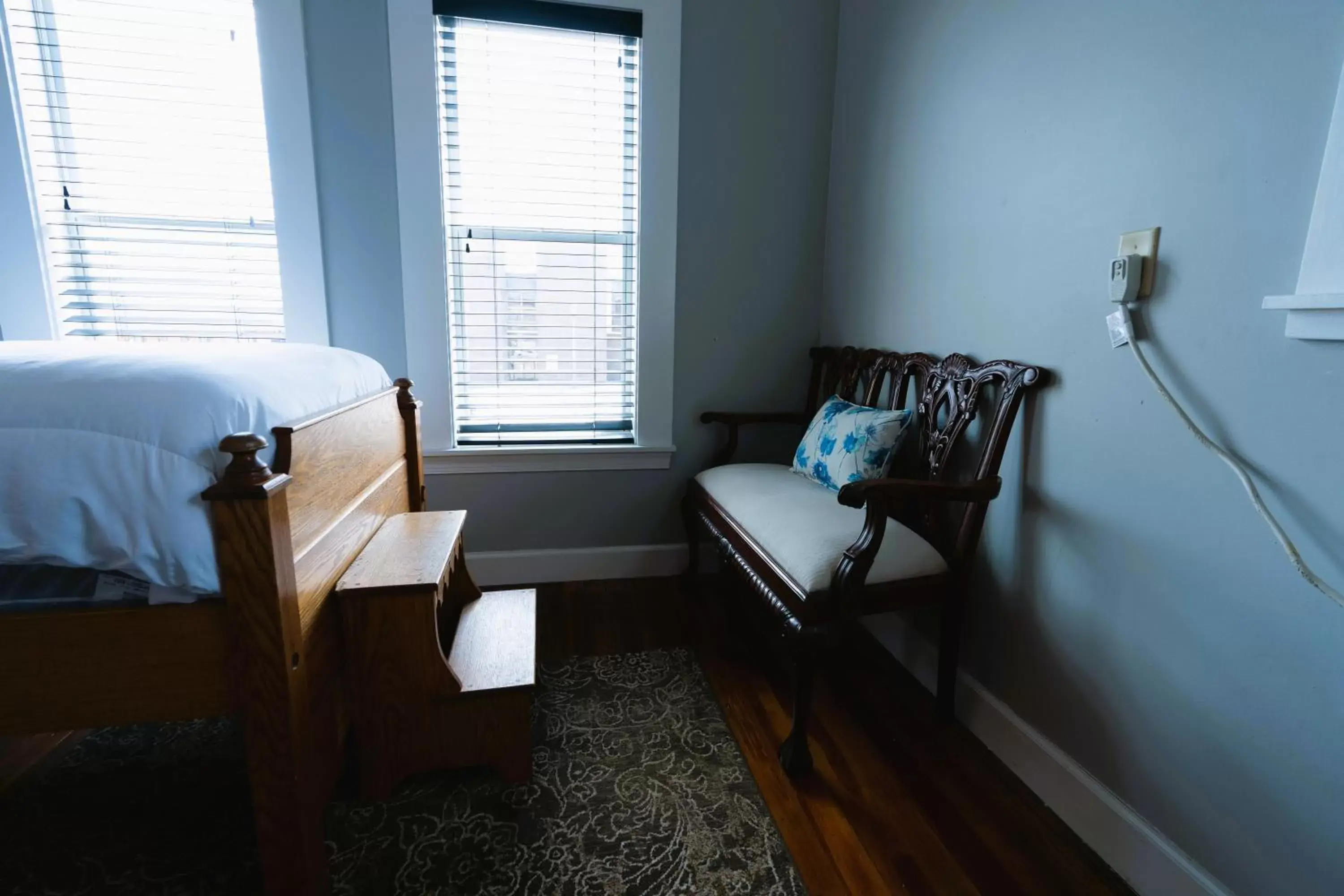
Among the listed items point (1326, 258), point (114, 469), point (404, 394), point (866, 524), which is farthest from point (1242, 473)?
point (404, 394)

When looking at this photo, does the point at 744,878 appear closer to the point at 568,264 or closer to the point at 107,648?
the point at 107,648

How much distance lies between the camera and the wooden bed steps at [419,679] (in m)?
1.18

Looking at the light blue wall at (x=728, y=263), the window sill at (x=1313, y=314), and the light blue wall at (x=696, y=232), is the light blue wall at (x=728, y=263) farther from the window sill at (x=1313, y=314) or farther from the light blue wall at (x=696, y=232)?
the window sill at (x=1313, y=314)

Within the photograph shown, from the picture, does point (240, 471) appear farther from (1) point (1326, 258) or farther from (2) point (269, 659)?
(1) point (1326, 258)

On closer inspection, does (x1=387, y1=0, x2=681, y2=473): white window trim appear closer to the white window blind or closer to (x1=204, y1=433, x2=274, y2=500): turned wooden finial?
the white window blind

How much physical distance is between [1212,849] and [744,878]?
0.82m

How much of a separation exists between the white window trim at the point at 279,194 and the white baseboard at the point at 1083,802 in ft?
7.97

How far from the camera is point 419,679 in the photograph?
4.01 ft

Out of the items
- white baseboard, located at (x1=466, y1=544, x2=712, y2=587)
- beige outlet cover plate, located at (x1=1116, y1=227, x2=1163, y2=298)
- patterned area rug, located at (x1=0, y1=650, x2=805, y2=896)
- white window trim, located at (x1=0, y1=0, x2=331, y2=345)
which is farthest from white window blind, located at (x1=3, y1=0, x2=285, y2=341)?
beige outlet cover plate, located at (x1=1116, y1=227, x2=1163, y2=298)

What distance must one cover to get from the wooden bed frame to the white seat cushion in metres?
1.01

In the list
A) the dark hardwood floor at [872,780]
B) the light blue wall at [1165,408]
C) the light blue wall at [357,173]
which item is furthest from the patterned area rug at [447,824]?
the light blue wall at [357,173]

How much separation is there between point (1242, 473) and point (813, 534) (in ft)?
2.57

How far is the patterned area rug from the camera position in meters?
1.11

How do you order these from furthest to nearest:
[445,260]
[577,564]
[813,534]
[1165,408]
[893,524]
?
[577,564]
[445,260]
[893,524]
[813,534]
[1165,408]
